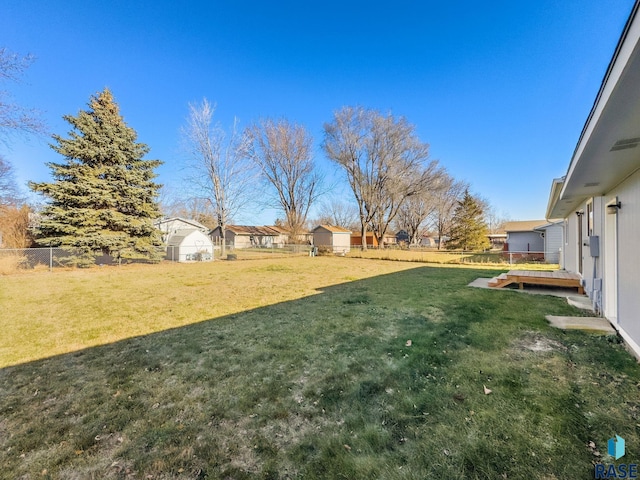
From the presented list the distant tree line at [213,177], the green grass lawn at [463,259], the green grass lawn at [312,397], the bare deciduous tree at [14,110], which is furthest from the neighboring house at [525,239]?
the bare deciduous tree at [14,110]

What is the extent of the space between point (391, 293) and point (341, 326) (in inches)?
119

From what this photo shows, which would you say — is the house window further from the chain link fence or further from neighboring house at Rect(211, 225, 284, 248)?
neighboring house at Rect(211, 225, 284, 248)

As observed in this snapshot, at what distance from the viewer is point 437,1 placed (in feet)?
33.1

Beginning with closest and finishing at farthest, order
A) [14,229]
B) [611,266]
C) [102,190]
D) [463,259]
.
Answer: [611,266], [14,229], [102,190], [463,259]

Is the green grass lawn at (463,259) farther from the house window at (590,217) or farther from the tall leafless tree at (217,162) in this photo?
the tall leafless tree at (217,162)

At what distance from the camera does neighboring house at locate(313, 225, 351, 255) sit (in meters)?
28.2

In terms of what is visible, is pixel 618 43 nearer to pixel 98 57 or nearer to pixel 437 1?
pixel 437 1

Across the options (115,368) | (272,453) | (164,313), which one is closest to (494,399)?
(272,453)

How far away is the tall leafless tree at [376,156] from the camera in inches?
933

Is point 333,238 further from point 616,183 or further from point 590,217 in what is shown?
point 616,183

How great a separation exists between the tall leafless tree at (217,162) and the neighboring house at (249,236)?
16.5 metres

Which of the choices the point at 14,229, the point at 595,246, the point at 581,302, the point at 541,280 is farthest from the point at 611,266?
the point at 14,229

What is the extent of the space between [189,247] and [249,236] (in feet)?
74.2

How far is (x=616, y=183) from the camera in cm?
429
